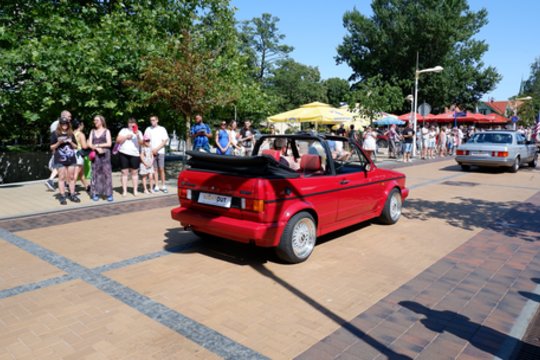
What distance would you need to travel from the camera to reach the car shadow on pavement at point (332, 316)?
3232 millimetres

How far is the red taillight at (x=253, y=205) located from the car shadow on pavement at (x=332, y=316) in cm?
79

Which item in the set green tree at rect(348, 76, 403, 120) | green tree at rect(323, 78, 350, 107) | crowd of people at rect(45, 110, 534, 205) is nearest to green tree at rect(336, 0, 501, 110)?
green tree at rect(348, 76, 403, 120)

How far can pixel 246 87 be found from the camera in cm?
1573

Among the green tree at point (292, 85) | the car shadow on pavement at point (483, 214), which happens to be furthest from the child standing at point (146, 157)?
the green tree at point (292, 85)

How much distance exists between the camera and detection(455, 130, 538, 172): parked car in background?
49.8 ft

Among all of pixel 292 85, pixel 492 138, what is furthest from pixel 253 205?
pixel 292 85

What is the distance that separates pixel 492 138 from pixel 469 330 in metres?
14.9

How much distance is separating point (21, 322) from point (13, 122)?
12317 millimetres

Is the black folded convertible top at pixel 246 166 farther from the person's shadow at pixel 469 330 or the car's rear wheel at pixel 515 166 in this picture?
the car's rear wheel at pixel 515 166

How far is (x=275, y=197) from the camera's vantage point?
4852mm

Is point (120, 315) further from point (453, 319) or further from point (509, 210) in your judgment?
point (509, 210)

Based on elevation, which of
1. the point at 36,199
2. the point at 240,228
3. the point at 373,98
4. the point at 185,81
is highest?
the point at 373,98

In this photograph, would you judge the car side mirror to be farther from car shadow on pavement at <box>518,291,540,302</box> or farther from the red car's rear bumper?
car shadow on pavement at <box>518,291,540,302</box>

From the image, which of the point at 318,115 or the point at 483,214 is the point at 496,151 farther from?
the point at 318,115
